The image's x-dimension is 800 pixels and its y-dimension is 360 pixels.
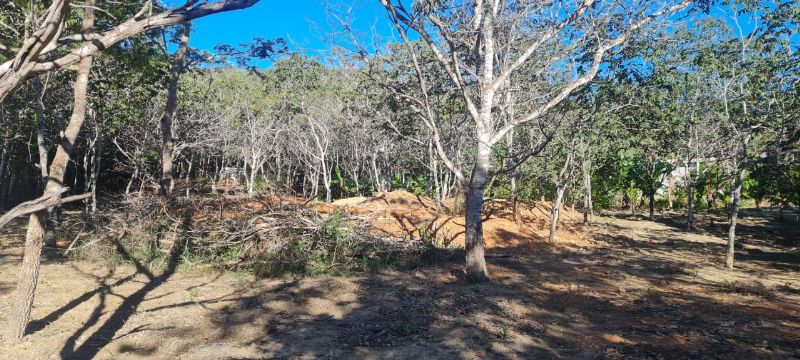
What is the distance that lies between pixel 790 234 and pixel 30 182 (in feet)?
99.3

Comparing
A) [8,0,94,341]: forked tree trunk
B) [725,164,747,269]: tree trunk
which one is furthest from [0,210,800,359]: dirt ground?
[725,164,747,269]: tree trunk

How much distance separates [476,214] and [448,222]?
5337 mm

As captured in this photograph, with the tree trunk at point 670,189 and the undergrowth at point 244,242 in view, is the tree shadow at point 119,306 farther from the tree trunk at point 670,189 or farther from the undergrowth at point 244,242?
the tree trunk at point 670,189

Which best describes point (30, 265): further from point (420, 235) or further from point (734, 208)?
point (734, 208)

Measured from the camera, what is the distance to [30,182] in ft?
74.2

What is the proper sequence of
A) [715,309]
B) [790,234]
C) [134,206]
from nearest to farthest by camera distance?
1. [715,309]
2. [134,206]
3. [790,234]

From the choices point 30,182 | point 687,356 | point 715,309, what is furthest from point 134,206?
point 30,182

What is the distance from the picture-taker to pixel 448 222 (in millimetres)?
13219

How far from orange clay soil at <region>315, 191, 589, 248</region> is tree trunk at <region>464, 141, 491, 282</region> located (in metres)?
1.29

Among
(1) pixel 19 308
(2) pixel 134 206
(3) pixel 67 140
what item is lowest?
(1) pixel 19 308

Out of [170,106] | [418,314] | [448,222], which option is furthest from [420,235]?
[170,106]

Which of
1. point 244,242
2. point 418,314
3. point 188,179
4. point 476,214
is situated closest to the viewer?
point 418,314

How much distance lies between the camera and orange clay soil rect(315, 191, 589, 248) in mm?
11242

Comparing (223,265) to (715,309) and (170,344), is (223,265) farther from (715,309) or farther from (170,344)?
(715,309)
